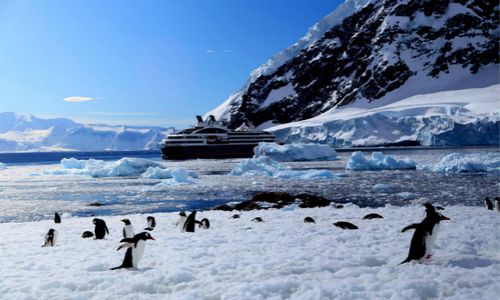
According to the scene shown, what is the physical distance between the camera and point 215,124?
92.1 meters

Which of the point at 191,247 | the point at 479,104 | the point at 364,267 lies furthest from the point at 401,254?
the point at 479,104

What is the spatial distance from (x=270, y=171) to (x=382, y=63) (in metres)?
128

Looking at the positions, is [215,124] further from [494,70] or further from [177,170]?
[494,70]

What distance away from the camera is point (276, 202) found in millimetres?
22797

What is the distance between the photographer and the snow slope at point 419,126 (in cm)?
8775

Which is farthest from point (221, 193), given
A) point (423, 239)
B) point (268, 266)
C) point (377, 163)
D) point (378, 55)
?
point (378, 55)

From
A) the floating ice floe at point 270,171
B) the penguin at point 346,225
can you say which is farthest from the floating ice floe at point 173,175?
the penguin at point 346,225

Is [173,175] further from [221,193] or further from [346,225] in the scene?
[346,225]

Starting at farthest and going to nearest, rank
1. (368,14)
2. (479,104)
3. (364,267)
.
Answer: (368,14), (479,104), (364,267)

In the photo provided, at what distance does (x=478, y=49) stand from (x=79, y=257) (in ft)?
536

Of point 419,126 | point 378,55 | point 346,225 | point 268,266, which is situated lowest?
point 268,266

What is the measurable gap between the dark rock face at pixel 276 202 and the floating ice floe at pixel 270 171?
14.5 meters

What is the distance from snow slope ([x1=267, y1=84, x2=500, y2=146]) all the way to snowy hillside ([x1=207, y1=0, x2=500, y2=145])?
16860 millimetres

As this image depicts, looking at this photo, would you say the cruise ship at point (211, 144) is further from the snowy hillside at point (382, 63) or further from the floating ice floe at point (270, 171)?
the snowy hillside at point (382, 63)
